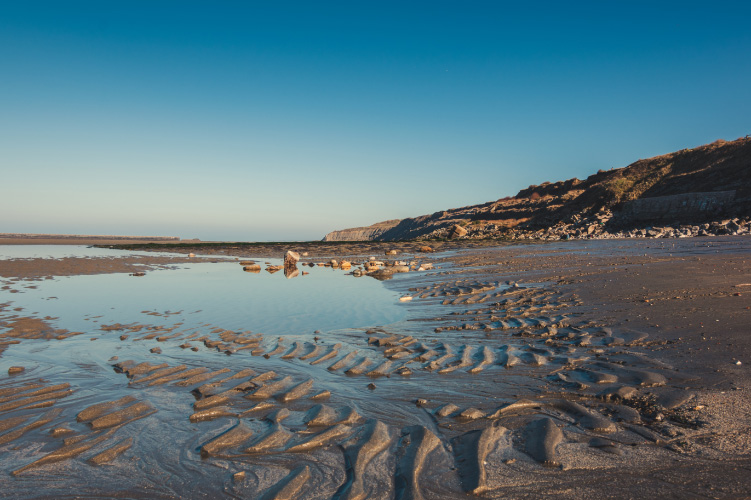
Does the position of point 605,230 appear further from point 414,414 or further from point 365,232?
point 365,232

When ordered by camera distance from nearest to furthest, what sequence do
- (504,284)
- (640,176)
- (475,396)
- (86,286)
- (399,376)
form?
(475,396)
(399,376)
(504,284)
(86,286)
(640,176)

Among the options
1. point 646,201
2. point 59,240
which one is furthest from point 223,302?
point 59,240

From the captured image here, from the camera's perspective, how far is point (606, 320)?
20.5 ft

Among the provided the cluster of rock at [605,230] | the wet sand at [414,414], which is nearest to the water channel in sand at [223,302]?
the wet sand at [414,414]

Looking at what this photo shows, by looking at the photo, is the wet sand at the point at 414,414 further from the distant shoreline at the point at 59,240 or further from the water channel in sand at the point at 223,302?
the distant shoreline at the point at 59,240

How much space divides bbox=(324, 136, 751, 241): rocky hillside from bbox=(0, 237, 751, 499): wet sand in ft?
111

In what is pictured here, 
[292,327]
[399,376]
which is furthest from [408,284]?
[399,376]

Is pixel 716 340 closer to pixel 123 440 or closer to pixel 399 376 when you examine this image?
pixel 399 376

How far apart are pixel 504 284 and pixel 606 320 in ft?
14.8

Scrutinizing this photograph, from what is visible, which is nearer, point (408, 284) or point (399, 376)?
point (399, 376)

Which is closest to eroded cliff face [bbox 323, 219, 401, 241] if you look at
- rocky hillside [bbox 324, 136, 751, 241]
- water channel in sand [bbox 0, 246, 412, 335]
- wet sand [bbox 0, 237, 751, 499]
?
rocky hillside [bbox 324, 136, 751, 241]

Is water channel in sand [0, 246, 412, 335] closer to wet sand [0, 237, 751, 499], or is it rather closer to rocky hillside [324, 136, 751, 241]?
wet sand [0, 237, 751, 499]

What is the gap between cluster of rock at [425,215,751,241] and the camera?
26578 mm

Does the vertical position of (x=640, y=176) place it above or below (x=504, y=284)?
above
